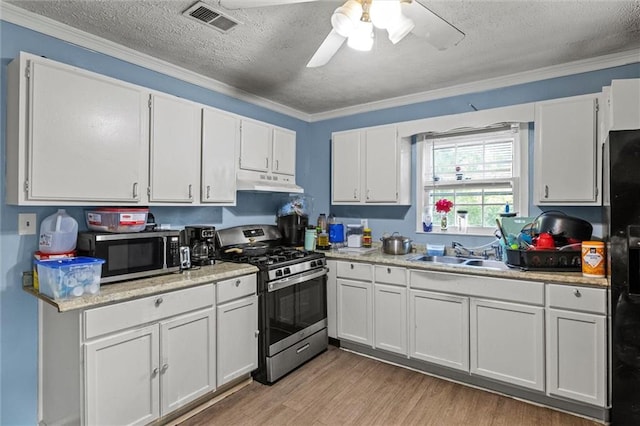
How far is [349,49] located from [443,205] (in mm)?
1766

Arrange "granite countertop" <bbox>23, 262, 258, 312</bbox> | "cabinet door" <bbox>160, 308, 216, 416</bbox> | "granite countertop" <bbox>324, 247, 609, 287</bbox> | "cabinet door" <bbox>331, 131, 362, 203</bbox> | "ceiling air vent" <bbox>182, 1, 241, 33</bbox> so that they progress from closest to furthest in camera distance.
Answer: "granite countertop" <bbox>23, 262, 258, 312</bbox> < "ceiling air vent" <bbox>182, 1, 241, 33</bbox> < "cabinet door" <bbox>160, 308, 216, 416</bbox> < "granite countertop" <bbox>324, 247, 609, 287</bbox> < "cabinet door" <bbox>331, 131, 362, 203</bbox>

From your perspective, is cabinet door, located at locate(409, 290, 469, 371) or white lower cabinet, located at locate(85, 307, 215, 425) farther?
cabinet door, located at locate(409, 290, 469, 371)

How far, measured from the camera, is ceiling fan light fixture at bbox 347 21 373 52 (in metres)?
1.59

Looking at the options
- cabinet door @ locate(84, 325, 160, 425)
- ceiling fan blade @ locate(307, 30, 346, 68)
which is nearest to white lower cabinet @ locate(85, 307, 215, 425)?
cabinet door @ locate(84, 325, 160, 425)

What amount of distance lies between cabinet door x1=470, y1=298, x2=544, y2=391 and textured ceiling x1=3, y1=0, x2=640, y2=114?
6.16 feet

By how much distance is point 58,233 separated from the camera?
2.03 m

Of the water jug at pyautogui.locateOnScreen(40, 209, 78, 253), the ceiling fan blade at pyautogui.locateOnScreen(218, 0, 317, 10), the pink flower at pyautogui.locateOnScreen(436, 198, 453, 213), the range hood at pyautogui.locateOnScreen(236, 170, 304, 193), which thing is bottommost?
the water jug at pyautogui.locateOnScreen(40, 209, 78, 253)

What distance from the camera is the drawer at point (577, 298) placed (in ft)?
7.11

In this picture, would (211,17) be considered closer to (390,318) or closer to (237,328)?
(237,328)

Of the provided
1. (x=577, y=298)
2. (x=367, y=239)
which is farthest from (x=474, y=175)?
(x=577, y=298)

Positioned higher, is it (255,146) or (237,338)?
(255,146)

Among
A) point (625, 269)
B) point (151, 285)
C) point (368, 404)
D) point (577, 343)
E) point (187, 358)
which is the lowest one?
point (368, 404)

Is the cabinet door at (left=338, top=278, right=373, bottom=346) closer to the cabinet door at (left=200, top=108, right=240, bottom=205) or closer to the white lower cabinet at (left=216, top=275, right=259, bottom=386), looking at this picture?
the white lower cabinet at (left=216, top=275, right=259, bottom=386)

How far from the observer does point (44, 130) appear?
6.33 ft
